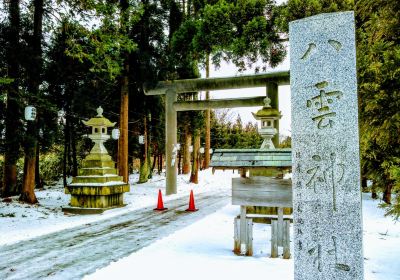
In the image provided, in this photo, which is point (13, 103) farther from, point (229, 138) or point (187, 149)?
point (229, 138)

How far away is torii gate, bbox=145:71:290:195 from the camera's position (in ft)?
48.2

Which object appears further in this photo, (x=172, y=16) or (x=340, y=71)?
(x=172, y=16)

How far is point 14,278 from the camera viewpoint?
555 cm

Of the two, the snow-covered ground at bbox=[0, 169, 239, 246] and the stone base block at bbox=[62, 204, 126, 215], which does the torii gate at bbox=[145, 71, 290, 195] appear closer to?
the snow-covered ground at bbox=[0, 169, 239, 246]

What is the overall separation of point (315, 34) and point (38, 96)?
32.9 ft

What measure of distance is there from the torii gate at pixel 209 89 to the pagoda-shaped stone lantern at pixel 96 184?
4.21 metres

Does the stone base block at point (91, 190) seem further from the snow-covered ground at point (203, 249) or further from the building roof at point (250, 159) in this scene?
the building roof at point (250, 159)

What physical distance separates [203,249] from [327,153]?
13.2ft

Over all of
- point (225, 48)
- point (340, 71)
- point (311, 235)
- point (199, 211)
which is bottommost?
point (199, 211)

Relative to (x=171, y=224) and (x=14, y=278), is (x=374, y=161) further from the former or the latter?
(x=14, y=278)

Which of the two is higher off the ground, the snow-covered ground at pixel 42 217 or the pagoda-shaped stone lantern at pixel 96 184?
the pagoda-shaped stone lantern at pixel 96 184

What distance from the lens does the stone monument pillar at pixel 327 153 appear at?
3.99 meters

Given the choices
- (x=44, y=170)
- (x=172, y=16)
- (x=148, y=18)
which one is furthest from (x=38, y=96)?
(x=44, y=170)

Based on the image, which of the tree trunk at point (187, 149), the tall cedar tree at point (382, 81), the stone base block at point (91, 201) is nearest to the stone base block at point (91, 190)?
the stone base block at point (91, 201)
